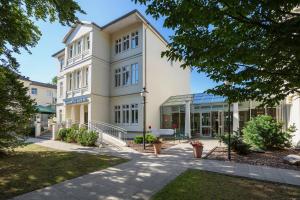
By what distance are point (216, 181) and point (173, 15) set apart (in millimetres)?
5508

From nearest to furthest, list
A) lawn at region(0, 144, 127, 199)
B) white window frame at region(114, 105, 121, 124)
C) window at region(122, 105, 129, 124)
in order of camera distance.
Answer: lawn at region(0, 144, 127, 199)
window at region(122, 105, 129, 124)
white window frame at region(114, 105, 121, 124)

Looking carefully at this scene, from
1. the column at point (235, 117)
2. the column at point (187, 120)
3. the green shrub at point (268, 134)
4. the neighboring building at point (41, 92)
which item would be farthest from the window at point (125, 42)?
the neighboring building at point (41, 92)

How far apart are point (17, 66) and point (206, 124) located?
15880mm

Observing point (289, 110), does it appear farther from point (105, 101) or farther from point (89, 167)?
point (105, 101)

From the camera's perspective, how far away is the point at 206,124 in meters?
19.5

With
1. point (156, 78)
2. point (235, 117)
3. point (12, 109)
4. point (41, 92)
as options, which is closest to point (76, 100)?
point (156, 78)

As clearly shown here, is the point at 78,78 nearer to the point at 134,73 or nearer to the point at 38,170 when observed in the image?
the point at 134,73

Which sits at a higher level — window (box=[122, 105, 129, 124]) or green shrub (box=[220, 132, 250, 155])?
window (box=[122, 105, 129, 124])

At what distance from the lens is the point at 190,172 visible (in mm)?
7719

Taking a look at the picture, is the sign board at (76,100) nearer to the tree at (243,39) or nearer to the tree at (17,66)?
the tree at (17,66)

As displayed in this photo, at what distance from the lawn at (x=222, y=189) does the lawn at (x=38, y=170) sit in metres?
3.77

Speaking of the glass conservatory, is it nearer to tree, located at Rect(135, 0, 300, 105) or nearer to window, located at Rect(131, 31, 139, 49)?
window, located at Rect(131, 31, 139, 49)

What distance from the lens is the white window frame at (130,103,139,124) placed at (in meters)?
19.2

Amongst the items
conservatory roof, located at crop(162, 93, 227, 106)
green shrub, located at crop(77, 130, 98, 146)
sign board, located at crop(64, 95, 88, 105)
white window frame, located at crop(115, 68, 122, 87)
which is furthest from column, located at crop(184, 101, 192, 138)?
sign board, located at crop(64, 95, 88, 105)
